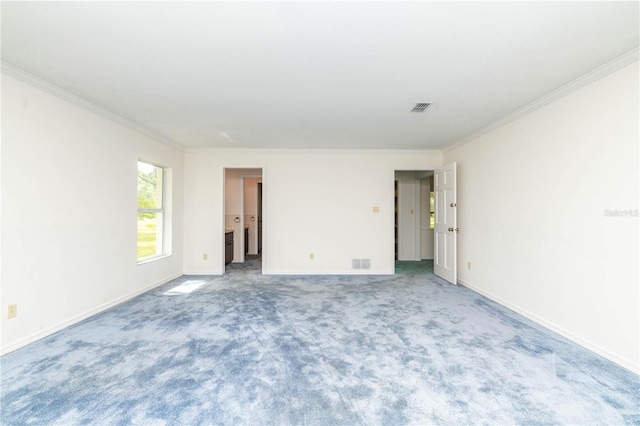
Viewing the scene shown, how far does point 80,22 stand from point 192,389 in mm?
2500

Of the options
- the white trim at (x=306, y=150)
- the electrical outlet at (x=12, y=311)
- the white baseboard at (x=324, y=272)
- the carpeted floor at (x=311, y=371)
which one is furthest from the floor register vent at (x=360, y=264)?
the electrical outlet at (x=12, y=311)

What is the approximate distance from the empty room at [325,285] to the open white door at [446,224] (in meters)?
0.15

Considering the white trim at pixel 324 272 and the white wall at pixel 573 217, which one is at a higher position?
the white wall at pixel 573 217

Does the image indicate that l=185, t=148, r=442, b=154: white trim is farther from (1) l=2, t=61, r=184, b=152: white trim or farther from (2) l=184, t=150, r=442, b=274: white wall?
(1) l=2, t=61, r=184, b=152: white trim

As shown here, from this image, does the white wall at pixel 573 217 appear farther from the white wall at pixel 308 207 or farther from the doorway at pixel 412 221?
the doorway at pixel 412 221

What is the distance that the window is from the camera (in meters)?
4.04

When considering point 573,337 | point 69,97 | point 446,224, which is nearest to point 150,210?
point 69,97

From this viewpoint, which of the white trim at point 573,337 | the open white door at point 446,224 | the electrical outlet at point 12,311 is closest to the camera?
the white trim at point 573,337

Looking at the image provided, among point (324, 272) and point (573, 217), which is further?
point (324, 272)

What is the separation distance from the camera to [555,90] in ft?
8.53

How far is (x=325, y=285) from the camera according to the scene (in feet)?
14.2

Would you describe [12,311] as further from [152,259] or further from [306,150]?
[306,150]

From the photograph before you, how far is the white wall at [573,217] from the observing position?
6.80ft

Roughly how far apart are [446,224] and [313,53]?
371cm
